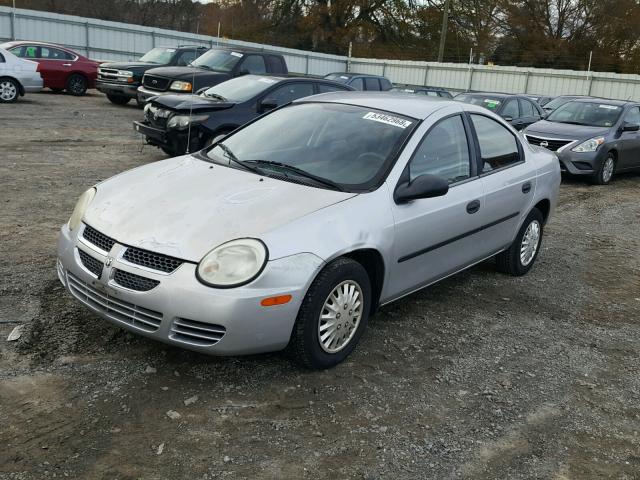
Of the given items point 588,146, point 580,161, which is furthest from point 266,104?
point 588,146

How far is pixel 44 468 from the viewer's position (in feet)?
9.33

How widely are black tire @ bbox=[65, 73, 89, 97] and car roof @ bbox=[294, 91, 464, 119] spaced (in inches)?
659

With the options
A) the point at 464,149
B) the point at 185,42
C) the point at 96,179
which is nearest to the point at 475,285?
the point at 464,149

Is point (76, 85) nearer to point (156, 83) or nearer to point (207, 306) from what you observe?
point (156, 83)

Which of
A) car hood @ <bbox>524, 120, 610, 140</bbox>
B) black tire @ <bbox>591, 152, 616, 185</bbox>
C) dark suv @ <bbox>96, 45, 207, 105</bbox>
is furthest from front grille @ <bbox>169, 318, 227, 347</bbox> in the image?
dark suv @ <bbox>96, 45, 207, 105</bbox>

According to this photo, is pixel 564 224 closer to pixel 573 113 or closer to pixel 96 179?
pixel 573 113

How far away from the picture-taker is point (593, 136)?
1166 cm

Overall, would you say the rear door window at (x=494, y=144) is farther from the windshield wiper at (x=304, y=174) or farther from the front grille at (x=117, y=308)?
the front grille at (x=117, y=308)

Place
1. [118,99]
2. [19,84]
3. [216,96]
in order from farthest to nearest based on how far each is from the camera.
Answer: [118,99] → [19,84] → [216,96]

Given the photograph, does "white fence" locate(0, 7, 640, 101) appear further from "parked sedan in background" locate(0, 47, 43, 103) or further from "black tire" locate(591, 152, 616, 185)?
"black tire" locate(591, 152, 616, 185)

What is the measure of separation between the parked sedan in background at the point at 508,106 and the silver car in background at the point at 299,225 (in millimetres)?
9878

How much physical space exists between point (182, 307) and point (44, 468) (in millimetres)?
970

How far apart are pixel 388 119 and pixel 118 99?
1597 centimetres

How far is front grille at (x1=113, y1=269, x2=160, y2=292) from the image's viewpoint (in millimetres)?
3449
